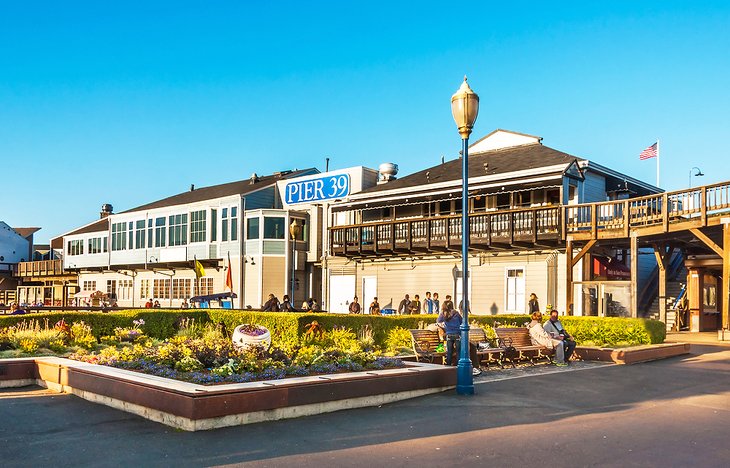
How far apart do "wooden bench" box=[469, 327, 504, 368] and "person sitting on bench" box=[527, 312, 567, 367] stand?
1.22 m

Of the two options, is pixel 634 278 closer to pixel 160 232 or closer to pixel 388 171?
pixel 388 171

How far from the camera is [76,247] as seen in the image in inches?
2154

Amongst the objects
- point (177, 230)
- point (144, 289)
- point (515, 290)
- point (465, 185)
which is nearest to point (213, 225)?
point (177, 230)

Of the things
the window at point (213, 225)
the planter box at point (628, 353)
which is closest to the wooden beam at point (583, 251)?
the planter box at point (628, 353)

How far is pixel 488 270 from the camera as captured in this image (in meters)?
29.7

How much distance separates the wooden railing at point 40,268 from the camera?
62.1 meters

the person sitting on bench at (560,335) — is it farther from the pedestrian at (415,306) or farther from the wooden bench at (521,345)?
the pedestrian at (415,306)

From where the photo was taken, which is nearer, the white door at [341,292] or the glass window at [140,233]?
the white door at [341,292]

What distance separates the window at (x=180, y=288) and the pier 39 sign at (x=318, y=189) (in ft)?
29.1

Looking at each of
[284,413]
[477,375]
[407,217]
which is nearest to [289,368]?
[284,413]

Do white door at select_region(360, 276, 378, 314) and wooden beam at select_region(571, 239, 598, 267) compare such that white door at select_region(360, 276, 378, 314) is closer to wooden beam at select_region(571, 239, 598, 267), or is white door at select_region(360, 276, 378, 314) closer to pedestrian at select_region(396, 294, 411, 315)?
pedestrian at select_region(396, 294, 411, 315)

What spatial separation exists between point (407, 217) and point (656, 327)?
16008mm

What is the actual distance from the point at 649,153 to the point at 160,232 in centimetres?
2979

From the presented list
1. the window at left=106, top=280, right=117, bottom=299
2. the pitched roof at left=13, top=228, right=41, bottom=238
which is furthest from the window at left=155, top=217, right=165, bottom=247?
the pitched roof at left=13, top=228, right=41, bottom=238
